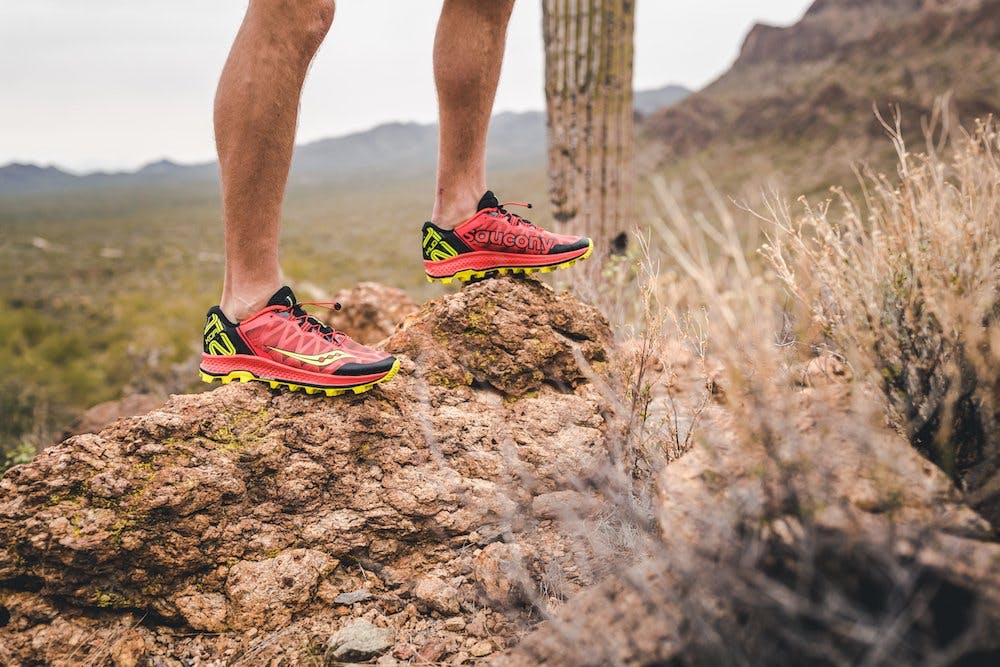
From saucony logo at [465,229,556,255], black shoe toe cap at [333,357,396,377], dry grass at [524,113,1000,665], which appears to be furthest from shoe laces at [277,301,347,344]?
dry grass at [524,113,1000,665]

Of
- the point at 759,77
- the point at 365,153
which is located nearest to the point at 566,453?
the point at 759,77

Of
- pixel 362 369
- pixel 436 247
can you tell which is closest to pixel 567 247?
pixel 436 247

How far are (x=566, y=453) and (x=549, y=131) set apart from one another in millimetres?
2562

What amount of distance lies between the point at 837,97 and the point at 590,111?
2574cm

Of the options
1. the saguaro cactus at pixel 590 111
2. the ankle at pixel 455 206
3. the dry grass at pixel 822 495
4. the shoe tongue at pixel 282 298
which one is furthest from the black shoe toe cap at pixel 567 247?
the saguaro cactus at pixel 590 111

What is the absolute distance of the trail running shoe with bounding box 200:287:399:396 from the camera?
1.69 m

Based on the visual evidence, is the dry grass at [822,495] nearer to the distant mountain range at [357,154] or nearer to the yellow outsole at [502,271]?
the yellow outsole at [502,271]

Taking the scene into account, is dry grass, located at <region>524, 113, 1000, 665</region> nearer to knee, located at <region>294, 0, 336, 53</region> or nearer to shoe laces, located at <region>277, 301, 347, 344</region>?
shoe laces, located at <region>277, 301, 347, 344</region>

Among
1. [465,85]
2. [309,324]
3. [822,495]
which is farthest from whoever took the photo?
[465,85]

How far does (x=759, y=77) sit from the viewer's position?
3731 centimetres

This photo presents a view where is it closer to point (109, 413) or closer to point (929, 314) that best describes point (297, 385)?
point (929, 314)

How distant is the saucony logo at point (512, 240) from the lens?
6.79 ft

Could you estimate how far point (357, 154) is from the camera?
461 feet

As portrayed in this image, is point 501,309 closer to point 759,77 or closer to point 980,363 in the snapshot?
point 980,363
